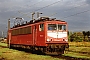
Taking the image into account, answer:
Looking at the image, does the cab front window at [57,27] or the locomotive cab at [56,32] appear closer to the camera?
the locomotive cab at [56,32]

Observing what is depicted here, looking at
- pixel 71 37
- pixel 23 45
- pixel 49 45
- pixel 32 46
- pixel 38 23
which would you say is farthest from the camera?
pixel 71 37

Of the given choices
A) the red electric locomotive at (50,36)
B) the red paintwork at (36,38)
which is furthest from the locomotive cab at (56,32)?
the red paintwork at (36,38)

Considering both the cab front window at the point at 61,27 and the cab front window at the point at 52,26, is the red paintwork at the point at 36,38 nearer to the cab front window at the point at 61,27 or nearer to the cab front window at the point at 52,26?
the cab front window at the point at 52,26

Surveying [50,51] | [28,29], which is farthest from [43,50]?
[28,29]

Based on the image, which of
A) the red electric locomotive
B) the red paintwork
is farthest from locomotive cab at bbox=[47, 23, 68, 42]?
the red paintwork

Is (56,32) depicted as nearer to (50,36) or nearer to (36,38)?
(50,36)

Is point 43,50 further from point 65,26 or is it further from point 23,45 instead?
point 23,45

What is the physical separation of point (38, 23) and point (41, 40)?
2.18m

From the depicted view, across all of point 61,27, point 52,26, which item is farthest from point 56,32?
point 61,27

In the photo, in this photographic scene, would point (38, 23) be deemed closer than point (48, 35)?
No

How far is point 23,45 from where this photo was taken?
30719mm

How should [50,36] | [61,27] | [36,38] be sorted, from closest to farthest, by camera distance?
1. [50,36]
2. [61,27]
3. [36,38]

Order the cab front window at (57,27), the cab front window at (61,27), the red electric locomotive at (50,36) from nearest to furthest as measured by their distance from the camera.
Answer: the red electric locomotive at (50,36)
the cab front window at (57,27)
the cab front window at (61,27)

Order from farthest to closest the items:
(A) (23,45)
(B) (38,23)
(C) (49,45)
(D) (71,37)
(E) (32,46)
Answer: (D) (71,37)
(A) (23,45)
(E) (32,46)
(B) (38,23)
(C) (49,45)
